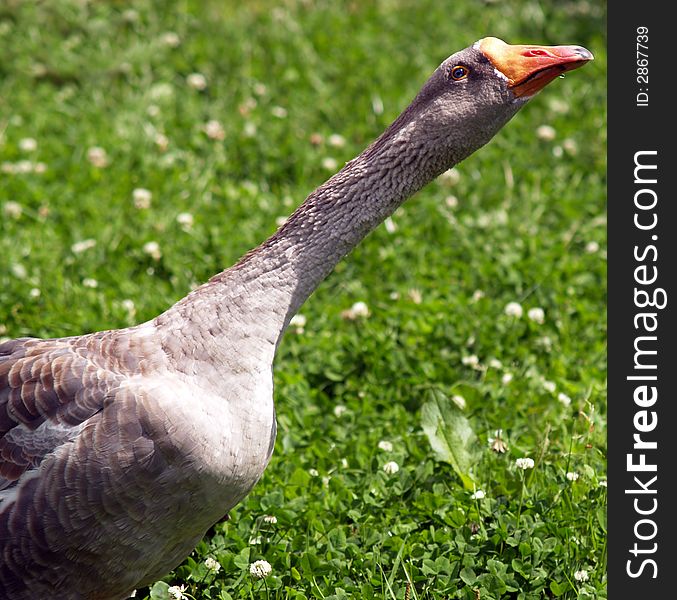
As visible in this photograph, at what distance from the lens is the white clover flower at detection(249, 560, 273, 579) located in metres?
3.80

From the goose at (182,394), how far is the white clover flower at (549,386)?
1788 millimetres

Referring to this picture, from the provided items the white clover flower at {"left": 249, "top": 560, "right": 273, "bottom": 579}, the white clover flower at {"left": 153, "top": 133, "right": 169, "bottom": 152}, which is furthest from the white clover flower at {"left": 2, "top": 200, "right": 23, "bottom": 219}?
the white clover flower at {"left": 249, "top": 560, "right": 273, "bottom": 579}

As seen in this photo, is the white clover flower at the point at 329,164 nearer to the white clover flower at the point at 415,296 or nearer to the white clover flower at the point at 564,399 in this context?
the white clover flower at the point at 415,296

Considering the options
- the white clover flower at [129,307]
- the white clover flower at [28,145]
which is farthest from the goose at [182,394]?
the white clover flower at [28,145]

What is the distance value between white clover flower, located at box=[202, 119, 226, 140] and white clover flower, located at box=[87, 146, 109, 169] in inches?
29.8

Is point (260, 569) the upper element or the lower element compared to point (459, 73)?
lower

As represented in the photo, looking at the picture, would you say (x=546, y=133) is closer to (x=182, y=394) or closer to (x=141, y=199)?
(x=141, y=199)

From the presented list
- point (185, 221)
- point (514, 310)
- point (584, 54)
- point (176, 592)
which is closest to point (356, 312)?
point (514, 310)

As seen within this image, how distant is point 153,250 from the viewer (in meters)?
5.86

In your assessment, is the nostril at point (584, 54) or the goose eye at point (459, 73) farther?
the goose eye at point (459, 73)

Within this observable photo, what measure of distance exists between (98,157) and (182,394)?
383 cm

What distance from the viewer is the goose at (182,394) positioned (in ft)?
10.9

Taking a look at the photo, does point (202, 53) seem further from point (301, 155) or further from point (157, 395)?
point (157, 395)

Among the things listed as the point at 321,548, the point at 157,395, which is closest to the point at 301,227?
the point at 157,395
